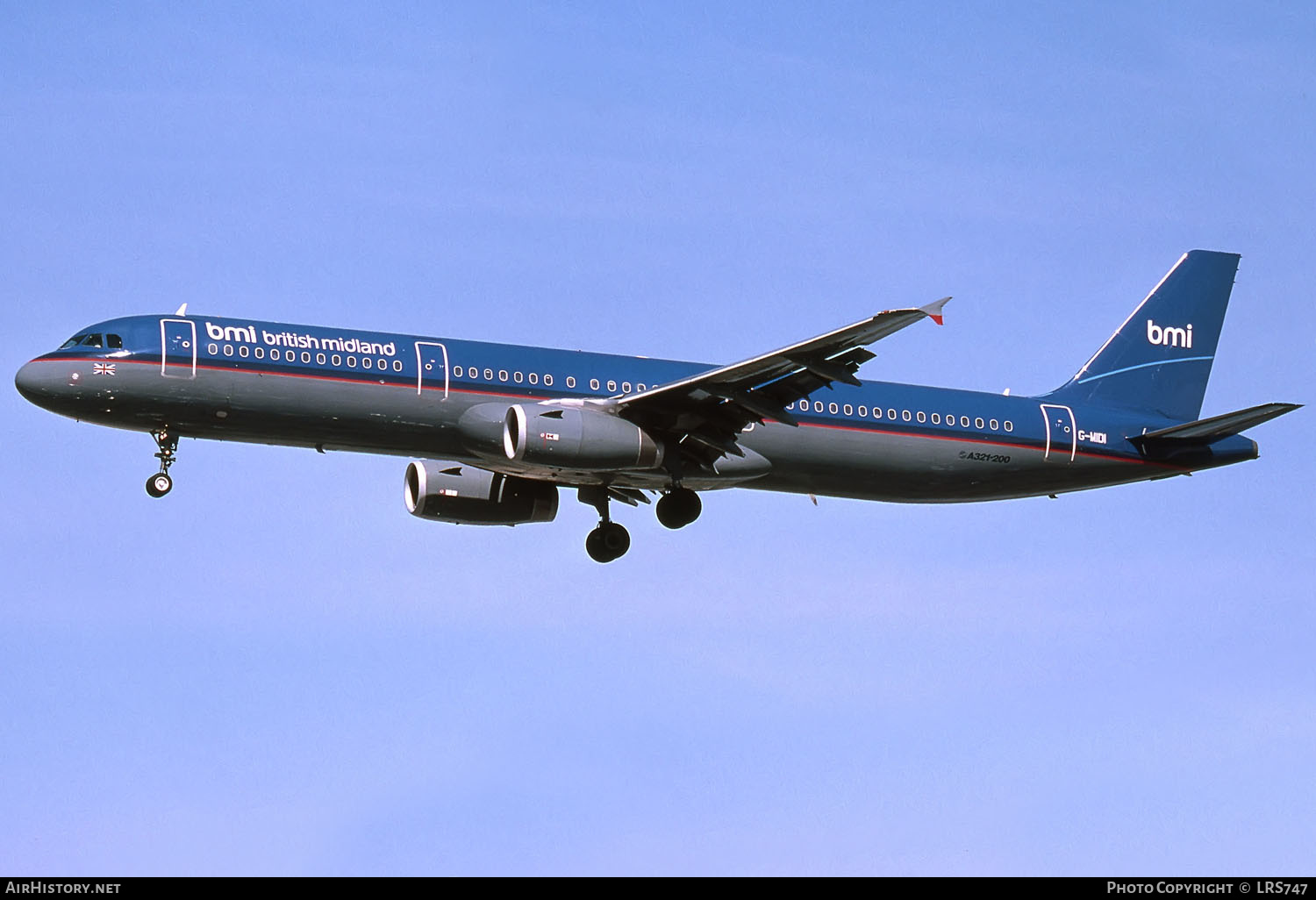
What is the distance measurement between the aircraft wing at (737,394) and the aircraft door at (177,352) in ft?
30.2

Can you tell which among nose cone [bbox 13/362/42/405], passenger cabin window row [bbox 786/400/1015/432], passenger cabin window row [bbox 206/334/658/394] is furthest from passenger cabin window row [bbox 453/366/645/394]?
nose cone [bbox 13/362/42/405]

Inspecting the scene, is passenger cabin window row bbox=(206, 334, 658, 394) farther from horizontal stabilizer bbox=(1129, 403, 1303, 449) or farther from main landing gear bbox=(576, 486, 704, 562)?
horizontal stabilizer bbox=(1129, 403, 1303, 449)

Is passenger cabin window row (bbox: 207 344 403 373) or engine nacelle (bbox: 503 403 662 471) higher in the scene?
passenger cabin window row (bbox: 207 344 403 373)

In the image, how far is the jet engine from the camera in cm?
4069

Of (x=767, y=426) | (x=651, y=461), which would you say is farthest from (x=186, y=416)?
(x=767, y=426)

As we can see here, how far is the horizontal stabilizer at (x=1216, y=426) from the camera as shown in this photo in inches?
1710

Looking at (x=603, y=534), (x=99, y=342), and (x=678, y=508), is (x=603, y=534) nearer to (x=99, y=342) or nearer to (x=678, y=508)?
(x=678, y=508)

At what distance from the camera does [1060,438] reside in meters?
47.8

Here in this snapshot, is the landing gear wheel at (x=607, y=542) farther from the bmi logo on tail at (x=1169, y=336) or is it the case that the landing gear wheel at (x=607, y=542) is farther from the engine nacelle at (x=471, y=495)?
the bmi logo on tail at (x=1169, y=336)

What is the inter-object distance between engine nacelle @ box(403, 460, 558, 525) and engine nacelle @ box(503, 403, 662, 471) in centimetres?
460

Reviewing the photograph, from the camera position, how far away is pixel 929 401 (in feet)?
153

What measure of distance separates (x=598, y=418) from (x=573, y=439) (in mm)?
1009

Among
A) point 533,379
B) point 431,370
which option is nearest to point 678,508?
point 533,379
